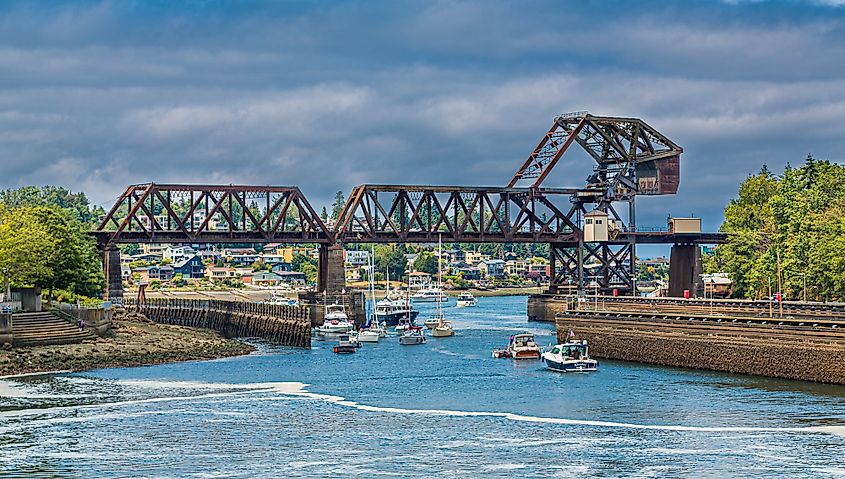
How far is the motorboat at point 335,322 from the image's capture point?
15151 cm

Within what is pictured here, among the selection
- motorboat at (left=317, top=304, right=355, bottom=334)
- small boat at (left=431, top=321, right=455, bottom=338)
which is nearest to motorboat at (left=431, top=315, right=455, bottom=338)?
small boat at (left=431, top=321, right=455, bottom=338)

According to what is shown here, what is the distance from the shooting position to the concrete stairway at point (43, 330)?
112 meters

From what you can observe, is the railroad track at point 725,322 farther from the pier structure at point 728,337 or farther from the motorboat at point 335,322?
the motorboat at point 335,322

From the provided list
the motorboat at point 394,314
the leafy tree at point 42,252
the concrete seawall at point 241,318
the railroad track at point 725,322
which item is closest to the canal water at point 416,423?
the railroad track at point 725,322

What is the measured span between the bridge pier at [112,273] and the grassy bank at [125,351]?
25018mm

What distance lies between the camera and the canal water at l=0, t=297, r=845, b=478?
2576 inches

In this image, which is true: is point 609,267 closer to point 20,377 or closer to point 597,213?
point 597,213

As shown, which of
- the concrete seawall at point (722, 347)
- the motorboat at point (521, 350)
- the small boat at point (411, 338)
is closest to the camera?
→ the concrete seawall at point (722, 347)

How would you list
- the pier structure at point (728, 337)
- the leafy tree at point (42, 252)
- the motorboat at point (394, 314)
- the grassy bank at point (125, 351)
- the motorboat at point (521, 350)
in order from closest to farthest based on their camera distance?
the pier structure at point (728, 337) < the grassy bank at point (125, 351) < the motorboat at point (521, 350) < the leafy tree at point (42, 252) < the motorboat at point (394, 314)

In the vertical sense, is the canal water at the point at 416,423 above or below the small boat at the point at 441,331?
below

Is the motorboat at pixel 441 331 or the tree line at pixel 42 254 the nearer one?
the tree line at pixel 42 254

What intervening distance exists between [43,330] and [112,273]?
59.0m

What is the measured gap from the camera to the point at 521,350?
121 meters

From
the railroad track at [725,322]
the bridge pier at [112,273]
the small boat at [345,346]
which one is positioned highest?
the bridge pier at [112,273]
